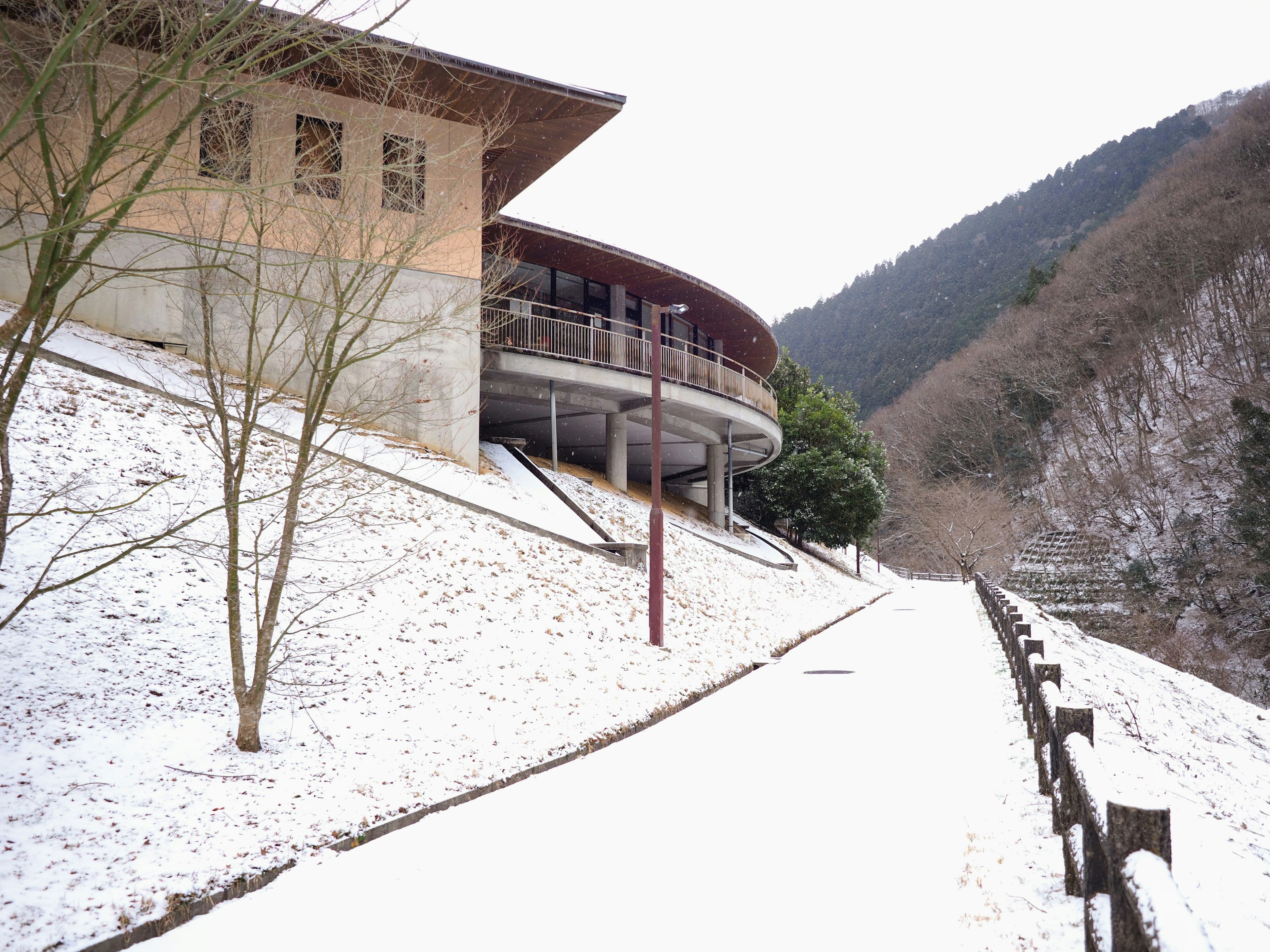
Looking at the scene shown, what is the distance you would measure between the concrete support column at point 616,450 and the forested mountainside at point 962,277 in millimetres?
70493

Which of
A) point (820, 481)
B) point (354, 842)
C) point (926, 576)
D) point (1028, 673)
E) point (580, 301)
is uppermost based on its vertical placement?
point (580, 301)

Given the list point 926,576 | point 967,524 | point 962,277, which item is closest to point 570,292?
point 967,524

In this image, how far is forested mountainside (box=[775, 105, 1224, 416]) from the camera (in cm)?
8775

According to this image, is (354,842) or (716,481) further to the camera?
(716,481)

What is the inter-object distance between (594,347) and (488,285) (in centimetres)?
1122

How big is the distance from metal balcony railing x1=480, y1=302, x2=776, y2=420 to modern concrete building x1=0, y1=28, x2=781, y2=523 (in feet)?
0.22

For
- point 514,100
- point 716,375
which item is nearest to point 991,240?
point 716,375

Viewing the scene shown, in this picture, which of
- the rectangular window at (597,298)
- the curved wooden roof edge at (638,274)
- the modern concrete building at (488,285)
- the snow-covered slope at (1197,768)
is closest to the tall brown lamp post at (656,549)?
the modern concrete building at (488,285)

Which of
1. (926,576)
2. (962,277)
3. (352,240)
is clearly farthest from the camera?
(962,277)

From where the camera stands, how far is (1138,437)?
49906mm

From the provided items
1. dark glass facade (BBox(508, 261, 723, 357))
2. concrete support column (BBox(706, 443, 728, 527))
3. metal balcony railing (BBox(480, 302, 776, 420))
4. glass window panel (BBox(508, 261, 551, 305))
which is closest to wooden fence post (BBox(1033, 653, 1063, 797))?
metal balcony railing (BBox(480, 302, 776, 420))

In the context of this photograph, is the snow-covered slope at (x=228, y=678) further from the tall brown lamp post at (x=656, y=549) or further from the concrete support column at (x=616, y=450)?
the concrete support column at (x=616, y=450)

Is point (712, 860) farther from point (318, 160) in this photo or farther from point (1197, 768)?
point (318, 160)

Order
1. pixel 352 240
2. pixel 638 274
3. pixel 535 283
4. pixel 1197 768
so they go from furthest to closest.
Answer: pixel 638 274
pixel 535 283
pixel 1197 768
pixel 352 240
